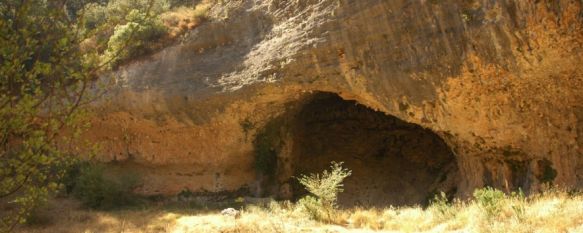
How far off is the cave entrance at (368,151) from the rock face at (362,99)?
0.04 m

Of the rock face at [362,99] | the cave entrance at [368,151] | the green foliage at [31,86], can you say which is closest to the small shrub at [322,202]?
the rock face at [362,99]

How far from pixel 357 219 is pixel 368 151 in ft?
20.4

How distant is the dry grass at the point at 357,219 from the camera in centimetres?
695

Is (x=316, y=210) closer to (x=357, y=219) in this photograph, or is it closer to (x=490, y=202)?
(x=357, y=219)

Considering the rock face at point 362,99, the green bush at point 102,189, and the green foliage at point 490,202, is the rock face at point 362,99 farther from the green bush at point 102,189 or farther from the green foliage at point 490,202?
the green foliage at point 490,202

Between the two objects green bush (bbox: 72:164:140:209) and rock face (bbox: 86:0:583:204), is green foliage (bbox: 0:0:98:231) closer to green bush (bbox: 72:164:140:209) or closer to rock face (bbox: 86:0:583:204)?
rock face (bbox: 86:0:583:204)

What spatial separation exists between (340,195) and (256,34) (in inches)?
201

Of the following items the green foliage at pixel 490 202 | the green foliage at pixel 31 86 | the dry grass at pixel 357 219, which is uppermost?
the green foliage at pixel 31 86

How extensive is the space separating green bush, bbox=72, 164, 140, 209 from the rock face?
93cm

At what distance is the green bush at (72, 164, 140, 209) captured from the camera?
43.8 feet

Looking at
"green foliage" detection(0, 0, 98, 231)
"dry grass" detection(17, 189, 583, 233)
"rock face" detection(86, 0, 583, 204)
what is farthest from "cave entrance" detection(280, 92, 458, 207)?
"green foliage" detection(0, 0, 98, 231)

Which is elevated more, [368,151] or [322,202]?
Result: [368,151]

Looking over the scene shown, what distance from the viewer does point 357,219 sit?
963 centimetres

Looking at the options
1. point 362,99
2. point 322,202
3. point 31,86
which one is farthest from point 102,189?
point 31,86
